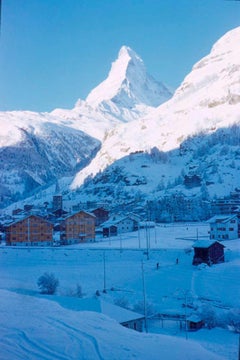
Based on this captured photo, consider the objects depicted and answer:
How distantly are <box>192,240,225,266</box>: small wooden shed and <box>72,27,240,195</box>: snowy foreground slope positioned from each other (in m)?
28.7

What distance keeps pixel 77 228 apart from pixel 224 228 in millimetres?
4475

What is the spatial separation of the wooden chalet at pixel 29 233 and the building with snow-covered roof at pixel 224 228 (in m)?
4.69

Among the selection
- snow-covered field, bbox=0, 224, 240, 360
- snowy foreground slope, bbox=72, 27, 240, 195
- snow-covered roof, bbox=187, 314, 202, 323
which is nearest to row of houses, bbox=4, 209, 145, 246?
snow-covered field, bbox=0, 224, 240, 360

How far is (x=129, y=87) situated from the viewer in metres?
127

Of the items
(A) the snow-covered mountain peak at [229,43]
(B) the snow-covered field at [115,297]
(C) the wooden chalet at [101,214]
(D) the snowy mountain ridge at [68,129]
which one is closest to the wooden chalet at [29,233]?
(B) the snow-covered field at [115,297]

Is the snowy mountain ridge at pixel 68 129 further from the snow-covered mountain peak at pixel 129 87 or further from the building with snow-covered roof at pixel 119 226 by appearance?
the building with snow-covered roof at pixel 119 226

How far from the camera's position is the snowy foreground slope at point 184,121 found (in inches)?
1739

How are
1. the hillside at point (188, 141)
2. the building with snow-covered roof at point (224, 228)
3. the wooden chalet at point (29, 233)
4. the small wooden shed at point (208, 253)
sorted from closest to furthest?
the small wooden shed at point (208, 253) → the wooden chalet at point (29, 233) → the building with snow-covered roof at point (224, 228) → the hillside at point (188, 141)

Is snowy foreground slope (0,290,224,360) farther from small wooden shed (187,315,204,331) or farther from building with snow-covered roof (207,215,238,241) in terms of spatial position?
building with snow-covered roof (207,215,238,241)

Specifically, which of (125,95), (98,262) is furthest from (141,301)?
(125,95)

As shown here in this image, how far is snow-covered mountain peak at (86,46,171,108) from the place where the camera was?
124 m

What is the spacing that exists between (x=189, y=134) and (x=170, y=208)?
23399 mm

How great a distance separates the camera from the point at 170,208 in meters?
21.7

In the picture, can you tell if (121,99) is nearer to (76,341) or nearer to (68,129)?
(68,129)
